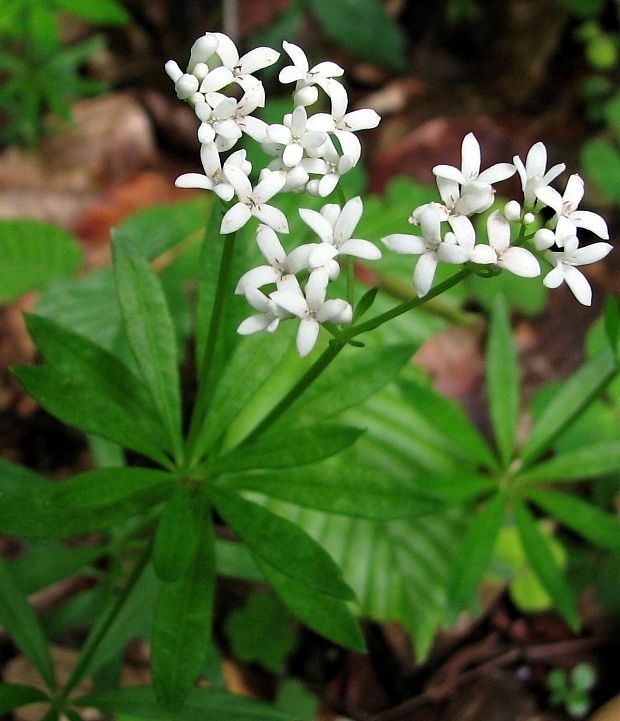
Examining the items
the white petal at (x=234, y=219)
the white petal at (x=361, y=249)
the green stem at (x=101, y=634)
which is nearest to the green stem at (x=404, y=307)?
the white petal at (x=361, y=249)

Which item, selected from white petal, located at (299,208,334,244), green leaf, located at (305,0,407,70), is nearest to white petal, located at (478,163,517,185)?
white petal, located at (299,208,334,244)

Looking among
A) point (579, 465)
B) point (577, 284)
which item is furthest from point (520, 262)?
Result: point (579, 465)

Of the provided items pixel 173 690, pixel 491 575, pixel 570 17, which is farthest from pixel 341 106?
pixel 570 17

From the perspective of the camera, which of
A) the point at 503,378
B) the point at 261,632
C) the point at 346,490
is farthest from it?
the point at 261,632

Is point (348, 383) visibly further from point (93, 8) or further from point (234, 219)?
point (93, 8)

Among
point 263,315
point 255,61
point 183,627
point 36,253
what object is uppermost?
point 36,253

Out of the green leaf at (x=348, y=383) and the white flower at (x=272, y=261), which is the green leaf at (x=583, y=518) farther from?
the white flower at (x=272, y=261)
